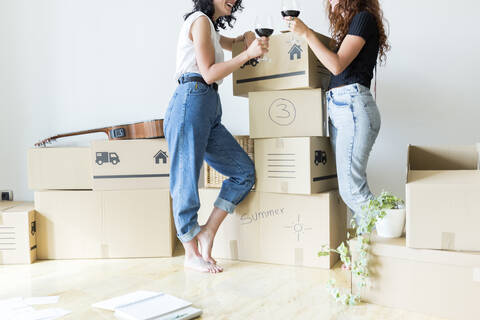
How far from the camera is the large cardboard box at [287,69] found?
6.34 feet

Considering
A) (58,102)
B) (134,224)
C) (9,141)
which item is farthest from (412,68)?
(9,141)

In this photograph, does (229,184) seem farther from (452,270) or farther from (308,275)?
(452,270)

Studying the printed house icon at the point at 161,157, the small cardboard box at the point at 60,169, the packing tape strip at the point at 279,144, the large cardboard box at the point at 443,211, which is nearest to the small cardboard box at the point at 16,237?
the small cardboard box at the point at 60,169

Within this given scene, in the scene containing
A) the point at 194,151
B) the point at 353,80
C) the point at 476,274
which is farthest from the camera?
the point at 194,151

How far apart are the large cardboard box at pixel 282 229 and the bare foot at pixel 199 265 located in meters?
0.24

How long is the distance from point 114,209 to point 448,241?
1606mm

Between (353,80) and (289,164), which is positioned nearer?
(353,80)

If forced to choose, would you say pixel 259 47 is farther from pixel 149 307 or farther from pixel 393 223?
pixel 149 307

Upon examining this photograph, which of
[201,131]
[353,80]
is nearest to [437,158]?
[353,80]

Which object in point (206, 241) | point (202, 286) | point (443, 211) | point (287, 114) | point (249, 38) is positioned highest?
point (249, 38)

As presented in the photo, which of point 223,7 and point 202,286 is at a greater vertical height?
point 223,7

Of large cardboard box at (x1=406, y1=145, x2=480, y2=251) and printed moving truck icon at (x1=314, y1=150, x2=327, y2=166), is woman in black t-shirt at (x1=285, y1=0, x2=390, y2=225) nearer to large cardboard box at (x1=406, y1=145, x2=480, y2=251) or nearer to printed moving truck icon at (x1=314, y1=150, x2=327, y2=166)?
printed moving truck icon at (x1=314, y1=150, x2=327, y2=166)

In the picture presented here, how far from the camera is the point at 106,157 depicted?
2.26 meters

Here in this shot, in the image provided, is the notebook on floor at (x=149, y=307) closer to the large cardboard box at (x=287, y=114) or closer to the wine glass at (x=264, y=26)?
the large cardboard box at (x=287, y=114)
